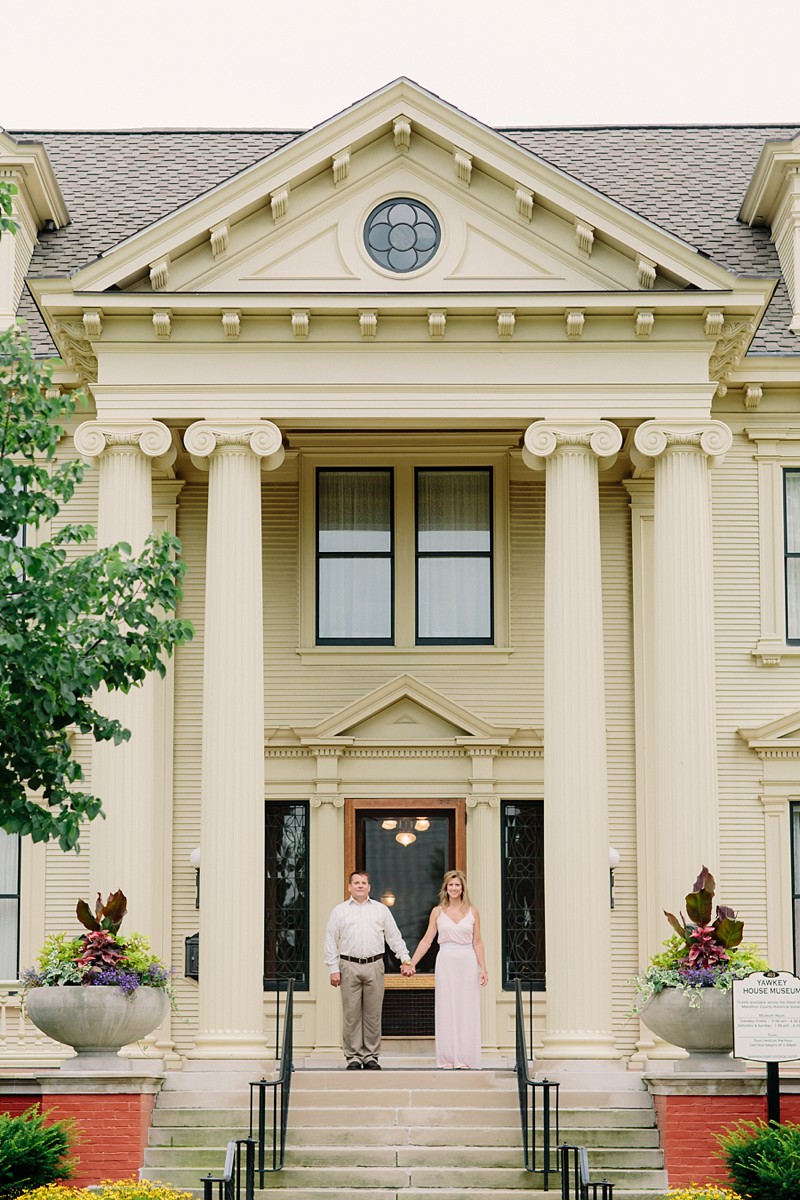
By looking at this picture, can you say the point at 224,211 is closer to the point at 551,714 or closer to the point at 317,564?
the point at 317,564

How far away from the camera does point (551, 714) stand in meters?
18.8

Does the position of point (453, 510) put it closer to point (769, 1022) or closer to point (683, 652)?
point (683, 652)

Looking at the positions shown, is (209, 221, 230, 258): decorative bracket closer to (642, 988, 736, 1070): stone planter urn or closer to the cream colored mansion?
the cream colored mansion

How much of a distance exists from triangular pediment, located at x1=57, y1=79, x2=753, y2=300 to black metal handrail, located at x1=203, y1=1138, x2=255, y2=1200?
8.96 m

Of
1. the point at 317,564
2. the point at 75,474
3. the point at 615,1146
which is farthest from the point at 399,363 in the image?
the point at 615,1146

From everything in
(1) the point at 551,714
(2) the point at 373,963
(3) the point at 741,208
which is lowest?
(2) the point at 373,963

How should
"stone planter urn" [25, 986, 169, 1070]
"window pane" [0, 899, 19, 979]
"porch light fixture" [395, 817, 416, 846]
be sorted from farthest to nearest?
"porch light fixture" [395, 817, 416, 846], "window pane" [0, 899, 19, 979], "stone planter urn" [25, 986, 169, 1070]

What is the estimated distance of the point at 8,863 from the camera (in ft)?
70.8

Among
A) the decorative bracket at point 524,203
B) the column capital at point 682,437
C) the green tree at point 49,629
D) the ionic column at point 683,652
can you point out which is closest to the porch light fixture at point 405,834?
the ionic column at point 683,652

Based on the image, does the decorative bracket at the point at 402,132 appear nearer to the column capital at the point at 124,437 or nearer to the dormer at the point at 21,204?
the column capital at the point at 124,437

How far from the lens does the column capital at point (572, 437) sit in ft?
63.1

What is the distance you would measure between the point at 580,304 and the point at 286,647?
18.4 feet

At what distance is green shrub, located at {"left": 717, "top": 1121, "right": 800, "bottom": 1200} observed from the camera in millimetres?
13961

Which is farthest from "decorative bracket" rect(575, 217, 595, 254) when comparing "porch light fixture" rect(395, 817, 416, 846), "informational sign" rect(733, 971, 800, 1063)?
"informational sign" rect(733, 971, 800, 1063)
